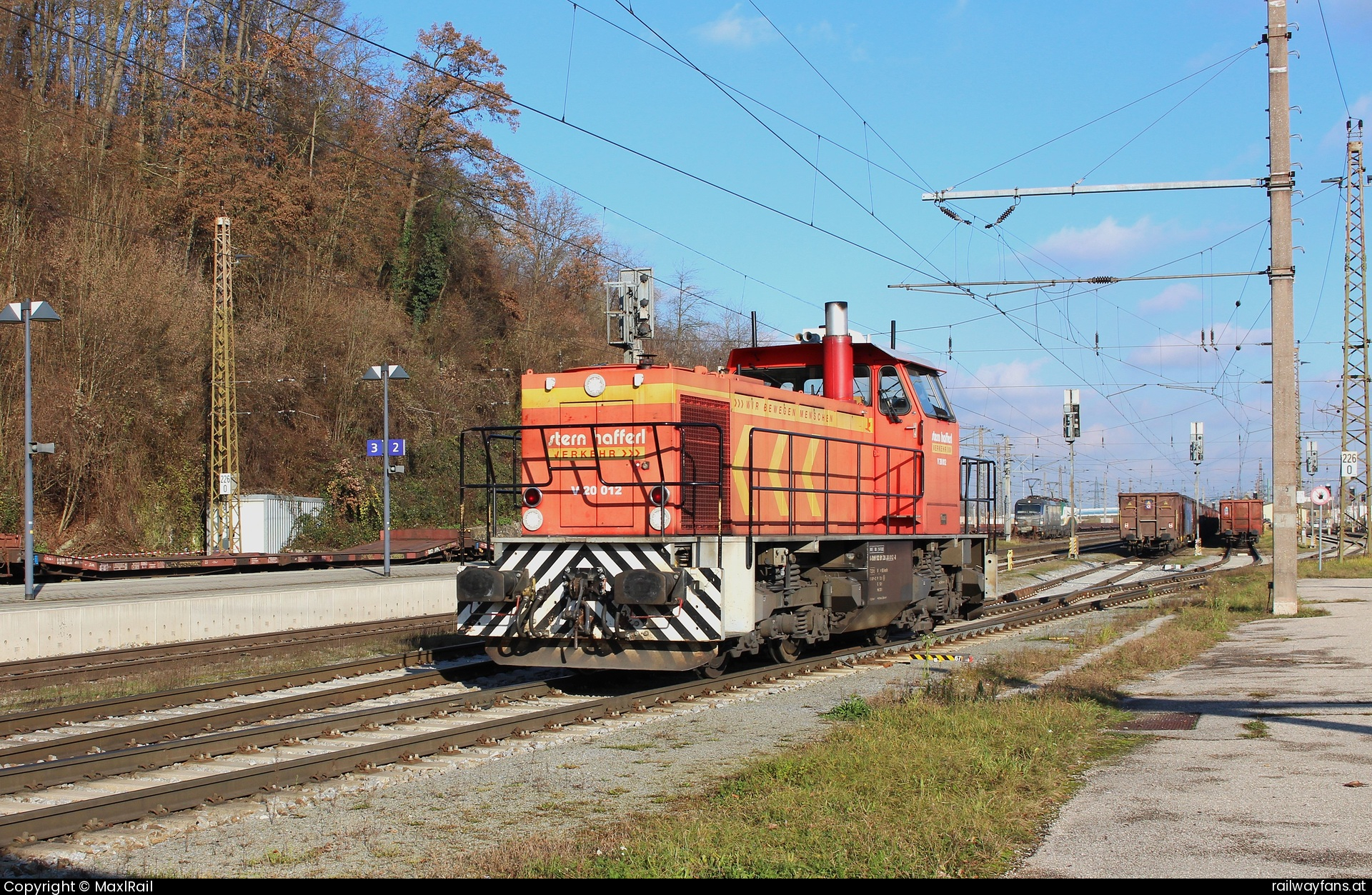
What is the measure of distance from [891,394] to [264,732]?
28.7 ft

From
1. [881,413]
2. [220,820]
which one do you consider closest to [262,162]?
[881,413]

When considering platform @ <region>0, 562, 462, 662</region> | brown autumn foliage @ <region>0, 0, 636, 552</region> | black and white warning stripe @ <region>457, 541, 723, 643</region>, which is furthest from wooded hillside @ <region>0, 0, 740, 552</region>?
black and white warning stripe @ <region>457, 541, 723, 643</region>

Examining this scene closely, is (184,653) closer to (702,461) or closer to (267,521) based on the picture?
(702,461)

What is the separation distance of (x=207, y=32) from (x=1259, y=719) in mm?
43942

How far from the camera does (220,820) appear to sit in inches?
250

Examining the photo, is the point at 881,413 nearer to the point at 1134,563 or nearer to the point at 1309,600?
the point at 1309,600

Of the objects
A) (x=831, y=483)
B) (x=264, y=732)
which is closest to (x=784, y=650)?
(x=831, y=483)

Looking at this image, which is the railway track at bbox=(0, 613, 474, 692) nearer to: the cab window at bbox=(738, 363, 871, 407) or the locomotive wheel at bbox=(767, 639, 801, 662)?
the locomotive wheel at bbox=(767, 639, 801, 662)

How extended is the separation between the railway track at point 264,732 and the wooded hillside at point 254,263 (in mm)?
19292

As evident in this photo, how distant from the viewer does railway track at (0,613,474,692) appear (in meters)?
12.0

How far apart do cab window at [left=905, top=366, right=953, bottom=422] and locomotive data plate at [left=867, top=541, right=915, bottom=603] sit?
2012 mm

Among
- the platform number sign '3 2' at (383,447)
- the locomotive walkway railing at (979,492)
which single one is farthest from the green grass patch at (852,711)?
the platform number sign '3 2' at (383,447)

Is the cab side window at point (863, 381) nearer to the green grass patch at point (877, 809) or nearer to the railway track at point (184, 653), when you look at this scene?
the green grass patch at point (877, 809)

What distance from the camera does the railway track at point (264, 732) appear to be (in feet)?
22.0
